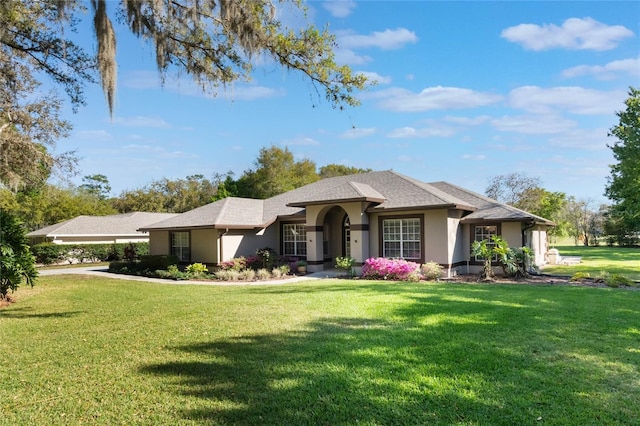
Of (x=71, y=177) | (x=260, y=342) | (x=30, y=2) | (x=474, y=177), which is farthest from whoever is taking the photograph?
(x=474, y=177)

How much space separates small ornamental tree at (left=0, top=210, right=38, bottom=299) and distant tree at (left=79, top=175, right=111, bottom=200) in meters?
63.2

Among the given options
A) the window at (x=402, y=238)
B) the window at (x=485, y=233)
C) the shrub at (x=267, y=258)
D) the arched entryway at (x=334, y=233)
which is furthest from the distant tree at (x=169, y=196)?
the window at (x=485, y=233)

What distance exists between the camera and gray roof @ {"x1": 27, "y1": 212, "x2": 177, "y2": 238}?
32644 millimetres

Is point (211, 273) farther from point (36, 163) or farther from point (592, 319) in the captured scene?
point (592, 319)

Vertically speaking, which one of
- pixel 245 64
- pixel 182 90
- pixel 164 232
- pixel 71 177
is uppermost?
pixel 245 64

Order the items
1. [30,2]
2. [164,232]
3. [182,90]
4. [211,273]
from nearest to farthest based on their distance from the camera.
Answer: [182,90], [30,2], [211,273], [164,232]

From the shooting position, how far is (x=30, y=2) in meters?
8.98

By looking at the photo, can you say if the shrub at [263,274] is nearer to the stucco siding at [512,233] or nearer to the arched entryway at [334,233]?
the arched entryway at [334,233]

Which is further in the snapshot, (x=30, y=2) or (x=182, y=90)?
(x=30, y=2)

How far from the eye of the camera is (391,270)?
16.1 metres

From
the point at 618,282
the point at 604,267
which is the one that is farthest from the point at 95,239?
the point at 604,267

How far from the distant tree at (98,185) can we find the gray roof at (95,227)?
35.4 metres

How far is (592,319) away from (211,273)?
16.6 meters

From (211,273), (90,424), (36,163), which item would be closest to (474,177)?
(211,273)
